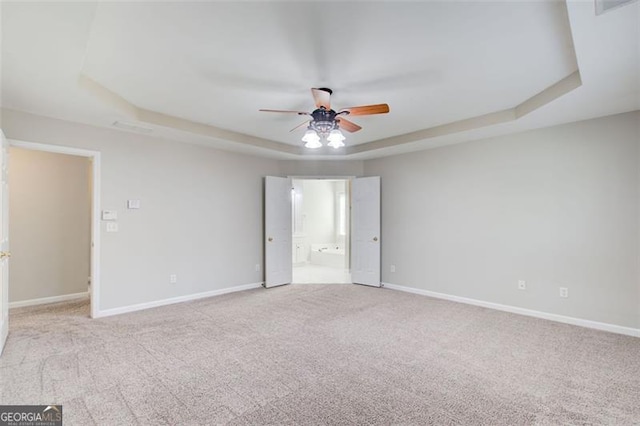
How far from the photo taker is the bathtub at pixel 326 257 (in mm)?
8078

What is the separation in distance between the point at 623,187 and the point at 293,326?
4.09 m

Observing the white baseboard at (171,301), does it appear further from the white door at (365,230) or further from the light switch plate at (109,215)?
the white door at (365,230)

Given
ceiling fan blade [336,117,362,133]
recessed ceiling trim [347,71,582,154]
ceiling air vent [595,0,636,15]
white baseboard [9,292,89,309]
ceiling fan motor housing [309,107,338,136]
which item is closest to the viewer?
ceiling air vent [595,0,636,15]

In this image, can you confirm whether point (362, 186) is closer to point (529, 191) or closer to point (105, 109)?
point (529, 191)

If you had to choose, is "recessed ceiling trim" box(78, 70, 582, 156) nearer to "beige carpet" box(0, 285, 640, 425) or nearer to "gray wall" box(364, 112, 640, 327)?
"gray wall" box(364, 112, 640, 327)

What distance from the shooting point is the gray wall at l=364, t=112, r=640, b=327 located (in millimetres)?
3588

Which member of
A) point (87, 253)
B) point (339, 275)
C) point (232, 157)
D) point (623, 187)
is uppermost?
point (232, 157)

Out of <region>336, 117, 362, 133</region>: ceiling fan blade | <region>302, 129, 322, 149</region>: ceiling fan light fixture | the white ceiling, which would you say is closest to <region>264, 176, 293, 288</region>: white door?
the white ceiling

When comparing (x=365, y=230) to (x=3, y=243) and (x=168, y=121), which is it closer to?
(x=168, y=121)

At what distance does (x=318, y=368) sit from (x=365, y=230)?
364 centimetres

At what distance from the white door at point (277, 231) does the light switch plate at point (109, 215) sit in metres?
2.39

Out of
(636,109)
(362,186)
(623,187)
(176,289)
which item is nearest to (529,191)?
(623,187)

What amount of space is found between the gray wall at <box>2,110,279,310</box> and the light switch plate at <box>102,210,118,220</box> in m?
0.05

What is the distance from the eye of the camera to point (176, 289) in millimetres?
4816
